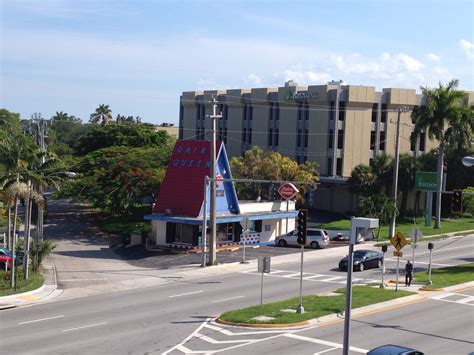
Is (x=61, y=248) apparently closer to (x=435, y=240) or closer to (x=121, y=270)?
(x=121, y=270)

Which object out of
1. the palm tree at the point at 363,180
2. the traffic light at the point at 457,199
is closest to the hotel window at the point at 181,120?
the palm tree at the point at 363,180

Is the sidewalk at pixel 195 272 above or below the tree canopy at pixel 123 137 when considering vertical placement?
below

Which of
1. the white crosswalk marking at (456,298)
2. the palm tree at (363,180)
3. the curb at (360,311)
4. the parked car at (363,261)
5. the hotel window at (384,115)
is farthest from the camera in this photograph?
the hotel window at (384,115)

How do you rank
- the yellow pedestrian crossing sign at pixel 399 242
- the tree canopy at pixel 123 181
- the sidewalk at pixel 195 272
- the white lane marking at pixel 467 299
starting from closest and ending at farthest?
the white lane marking at pixel 467 299 < the sidewalk at pixel 195 272 < the yellow pedestrian crossing sign at pixel 399 242 < the tree canopy at pixel 123 181

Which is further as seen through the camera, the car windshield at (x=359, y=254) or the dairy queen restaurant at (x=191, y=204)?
the dairy queen restaurant at (x=191, y=204)

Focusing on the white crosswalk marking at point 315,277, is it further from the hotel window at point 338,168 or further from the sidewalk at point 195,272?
the hotel window at point 338,168

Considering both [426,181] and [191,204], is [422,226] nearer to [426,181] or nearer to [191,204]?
[426,181]

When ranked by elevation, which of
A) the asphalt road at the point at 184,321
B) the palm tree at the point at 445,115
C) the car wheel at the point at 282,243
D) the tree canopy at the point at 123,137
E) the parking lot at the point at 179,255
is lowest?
the parking lot at the point at 179,255

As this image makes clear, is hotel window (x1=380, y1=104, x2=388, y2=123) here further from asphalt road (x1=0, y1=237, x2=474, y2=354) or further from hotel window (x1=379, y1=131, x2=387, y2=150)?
asphalt road (x1=0, y1=237, x2=474, y2=354)

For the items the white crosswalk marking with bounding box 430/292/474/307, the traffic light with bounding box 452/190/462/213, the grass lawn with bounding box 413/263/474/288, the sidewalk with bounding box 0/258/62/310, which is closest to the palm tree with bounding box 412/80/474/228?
the grass lawn with bounding box 413/263/474/288

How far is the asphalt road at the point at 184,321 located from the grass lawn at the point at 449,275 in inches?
117

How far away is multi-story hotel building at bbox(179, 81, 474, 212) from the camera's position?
83938 mm

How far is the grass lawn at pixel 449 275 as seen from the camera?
Answer: 38228 mm

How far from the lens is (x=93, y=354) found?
22.5 meters
